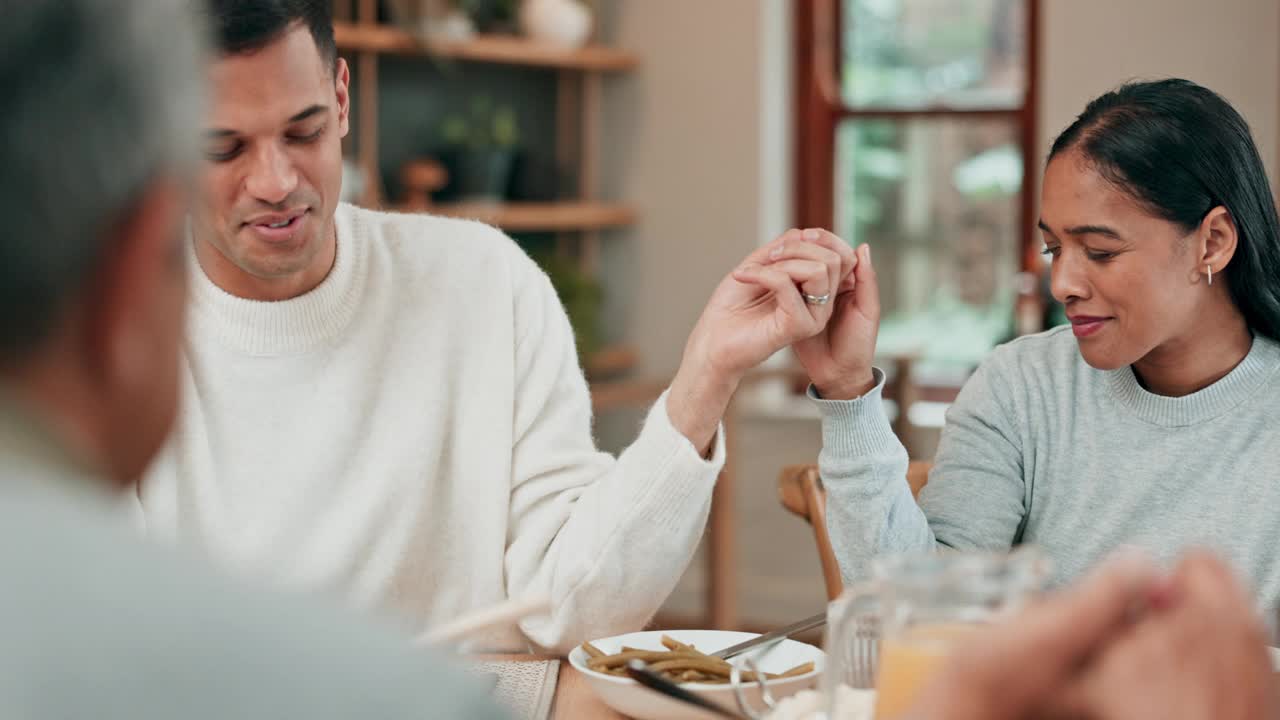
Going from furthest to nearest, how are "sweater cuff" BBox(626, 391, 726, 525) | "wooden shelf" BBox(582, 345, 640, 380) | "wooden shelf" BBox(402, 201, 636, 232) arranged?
"wooden shelf" BBox(582, 345, 640, 380), "wooden shelf" BBox(402, 201, 636, 232), "sweater cuff" BBox(626, 391, 726, 525)

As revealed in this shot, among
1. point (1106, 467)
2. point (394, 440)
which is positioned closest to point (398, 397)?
point (394, 440)

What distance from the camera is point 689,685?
1.06 m

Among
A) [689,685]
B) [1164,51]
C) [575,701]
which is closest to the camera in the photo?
[689,685]

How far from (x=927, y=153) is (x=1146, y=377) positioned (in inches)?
111

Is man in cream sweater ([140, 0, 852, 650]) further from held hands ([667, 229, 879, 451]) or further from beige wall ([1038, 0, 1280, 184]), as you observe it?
beige wall ([1038, 0, 1280, 184])

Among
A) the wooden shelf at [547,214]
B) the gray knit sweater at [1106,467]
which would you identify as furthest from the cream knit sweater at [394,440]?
the wooden shelf at [547,214]

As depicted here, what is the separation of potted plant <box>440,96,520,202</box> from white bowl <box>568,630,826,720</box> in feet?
10.2

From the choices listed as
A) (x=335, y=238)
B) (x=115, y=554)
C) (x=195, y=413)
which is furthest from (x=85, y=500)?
(x=335, y=238)

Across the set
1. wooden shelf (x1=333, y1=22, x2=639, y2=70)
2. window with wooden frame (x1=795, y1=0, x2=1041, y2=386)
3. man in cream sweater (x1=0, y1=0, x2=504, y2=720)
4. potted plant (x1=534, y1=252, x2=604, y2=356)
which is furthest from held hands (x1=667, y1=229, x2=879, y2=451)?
window with wooden frame (x1=795, y1=0, x2=1041, y2=386)

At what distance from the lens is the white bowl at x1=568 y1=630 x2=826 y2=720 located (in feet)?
3.51

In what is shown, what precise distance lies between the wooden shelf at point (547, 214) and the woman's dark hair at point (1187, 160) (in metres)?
2.54

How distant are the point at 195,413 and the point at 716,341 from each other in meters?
0.58

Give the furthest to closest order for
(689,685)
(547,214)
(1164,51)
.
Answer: (547,214) < (1164,51) < (689,685)

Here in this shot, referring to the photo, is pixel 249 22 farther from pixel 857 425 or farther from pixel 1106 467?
pixel 1106 467
